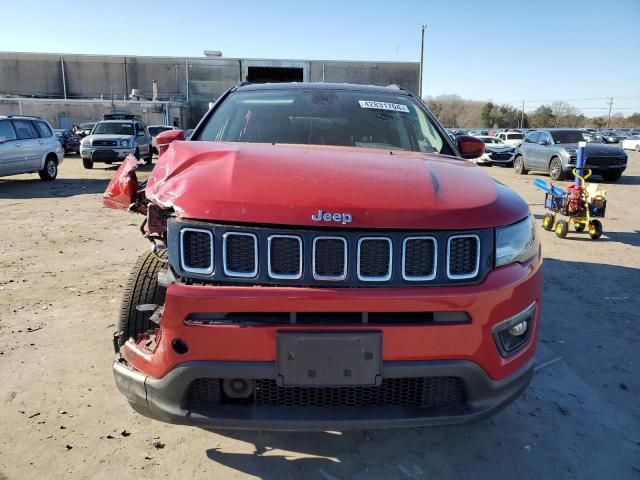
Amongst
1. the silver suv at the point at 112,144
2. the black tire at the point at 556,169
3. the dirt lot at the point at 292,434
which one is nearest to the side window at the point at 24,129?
the silver suv at the point at 112,144

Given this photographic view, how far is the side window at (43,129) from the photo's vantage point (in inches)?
543

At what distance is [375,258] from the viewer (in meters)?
1.88

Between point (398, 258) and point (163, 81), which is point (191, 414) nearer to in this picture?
point (398, 258)

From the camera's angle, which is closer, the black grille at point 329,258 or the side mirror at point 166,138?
the black grille at point 329,258

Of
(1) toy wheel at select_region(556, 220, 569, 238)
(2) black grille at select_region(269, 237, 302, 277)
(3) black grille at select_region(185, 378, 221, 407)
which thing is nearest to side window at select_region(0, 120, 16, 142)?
(1) toy wheel at select_region(556, 220, 569, 238)

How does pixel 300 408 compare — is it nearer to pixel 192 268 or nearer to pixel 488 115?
pixel 192 268

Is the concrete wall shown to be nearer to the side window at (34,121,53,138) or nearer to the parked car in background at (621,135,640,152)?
the side window at (34,121,53,138)

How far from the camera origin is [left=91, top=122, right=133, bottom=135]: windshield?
18.6m

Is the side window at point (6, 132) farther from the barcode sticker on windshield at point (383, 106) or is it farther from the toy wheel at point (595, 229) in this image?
the toy wheel at point (595, 229)

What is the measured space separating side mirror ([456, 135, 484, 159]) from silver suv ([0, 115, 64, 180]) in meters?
12.5

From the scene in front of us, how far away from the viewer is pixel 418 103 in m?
3.70

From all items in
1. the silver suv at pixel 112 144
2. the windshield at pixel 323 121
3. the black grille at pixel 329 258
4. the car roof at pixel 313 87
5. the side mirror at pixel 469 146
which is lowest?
the silver suv at pixel 112 144

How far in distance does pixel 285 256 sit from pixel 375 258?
1.12 feet

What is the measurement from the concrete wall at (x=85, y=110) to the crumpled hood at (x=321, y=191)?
3891 centimetres
